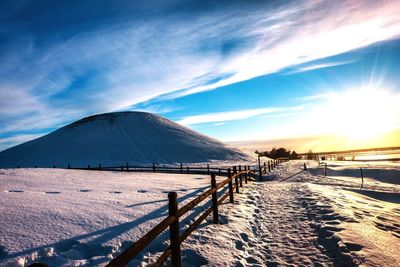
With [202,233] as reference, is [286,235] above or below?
below

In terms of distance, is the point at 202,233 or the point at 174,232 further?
the point at 202,233

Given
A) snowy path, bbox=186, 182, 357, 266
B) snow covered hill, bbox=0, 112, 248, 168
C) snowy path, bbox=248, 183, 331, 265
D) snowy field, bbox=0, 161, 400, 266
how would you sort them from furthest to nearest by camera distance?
snow covered hill, bbox=0, 112, 248, 168 < snowy path, bbox=248, 183, 331, 265 < snowy path, bbox=186, 182, 357, 266 < snowy field, bbox=0, 161, 400, 266

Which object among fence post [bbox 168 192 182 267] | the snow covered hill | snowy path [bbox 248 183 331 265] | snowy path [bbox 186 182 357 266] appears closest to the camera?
fence post [bbox 168 192 182 267]

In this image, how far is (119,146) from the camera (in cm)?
6738

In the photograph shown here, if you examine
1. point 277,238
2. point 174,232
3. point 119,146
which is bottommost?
point 277,238

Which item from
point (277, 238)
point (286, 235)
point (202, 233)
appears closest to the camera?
point (202, 233)

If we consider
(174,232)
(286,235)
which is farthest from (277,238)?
(174,232)

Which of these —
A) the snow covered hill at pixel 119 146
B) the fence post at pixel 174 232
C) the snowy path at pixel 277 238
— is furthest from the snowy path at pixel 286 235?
the snow covered hill at pixel 119 146

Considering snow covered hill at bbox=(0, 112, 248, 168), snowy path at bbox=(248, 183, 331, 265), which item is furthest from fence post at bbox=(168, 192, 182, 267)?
snow covered hill at bbox=(0, 112, 248, 168)

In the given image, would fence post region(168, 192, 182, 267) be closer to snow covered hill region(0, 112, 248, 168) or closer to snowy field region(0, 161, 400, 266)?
snowy field region(0, 161, 400, 266)

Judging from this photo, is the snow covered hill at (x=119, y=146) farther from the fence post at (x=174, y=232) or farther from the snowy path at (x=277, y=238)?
the fence post at (x=174, y=232)

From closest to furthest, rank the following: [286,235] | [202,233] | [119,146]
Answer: [202,233]
[286,235]
[119,146]

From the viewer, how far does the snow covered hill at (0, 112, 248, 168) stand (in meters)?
60.3

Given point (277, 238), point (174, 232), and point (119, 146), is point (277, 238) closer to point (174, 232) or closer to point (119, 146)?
point (174, 232)
